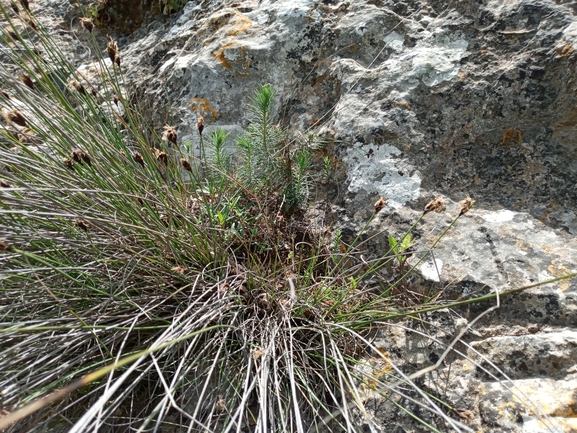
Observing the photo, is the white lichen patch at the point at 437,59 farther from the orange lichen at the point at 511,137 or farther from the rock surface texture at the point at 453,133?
the orange lichen at the point at 511,137

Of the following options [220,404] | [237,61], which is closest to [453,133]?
[237,61]

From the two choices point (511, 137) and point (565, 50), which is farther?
point (511, 137)

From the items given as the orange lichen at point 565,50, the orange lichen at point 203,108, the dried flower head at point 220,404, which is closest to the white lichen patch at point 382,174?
the orange lichen at point 565,50

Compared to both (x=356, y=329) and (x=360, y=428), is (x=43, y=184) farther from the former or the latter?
(x=360, y=428)

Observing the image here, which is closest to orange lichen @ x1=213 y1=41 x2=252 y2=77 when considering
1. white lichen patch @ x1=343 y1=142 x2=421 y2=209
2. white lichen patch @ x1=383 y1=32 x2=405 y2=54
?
white lichen patch @ x1=383 y1=32 x2=405 y2=54

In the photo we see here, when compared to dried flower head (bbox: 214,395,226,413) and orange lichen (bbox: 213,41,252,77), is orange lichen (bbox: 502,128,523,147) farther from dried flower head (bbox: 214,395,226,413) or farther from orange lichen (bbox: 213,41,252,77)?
dried flower head (bbox: 214,395,226,413)

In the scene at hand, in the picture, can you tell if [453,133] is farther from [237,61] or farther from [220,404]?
[220,404]
